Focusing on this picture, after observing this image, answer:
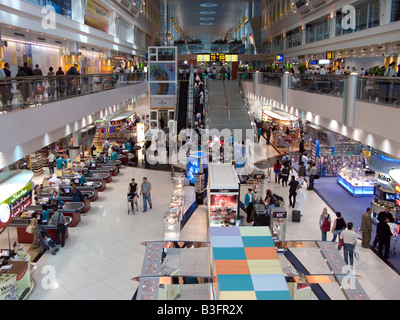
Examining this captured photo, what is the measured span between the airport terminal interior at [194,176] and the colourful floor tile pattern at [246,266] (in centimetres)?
3

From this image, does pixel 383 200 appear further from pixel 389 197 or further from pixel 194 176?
pixel 194 176

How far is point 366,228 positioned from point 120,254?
22.8ft

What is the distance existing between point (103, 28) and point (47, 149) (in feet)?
42.9

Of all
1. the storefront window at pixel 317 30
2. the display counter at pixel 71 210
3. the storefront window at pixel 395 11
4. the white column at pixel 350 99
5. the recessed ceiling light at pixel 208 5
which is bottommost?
the display counter at pixel 71 210

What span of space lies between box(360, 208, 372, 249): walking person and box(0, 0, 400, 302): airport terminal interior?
0.13ft

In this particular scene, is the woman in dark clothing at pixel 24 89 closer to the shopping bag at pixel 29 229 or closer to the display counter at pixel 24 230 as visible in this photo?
the shopping bag at pixel 29 229

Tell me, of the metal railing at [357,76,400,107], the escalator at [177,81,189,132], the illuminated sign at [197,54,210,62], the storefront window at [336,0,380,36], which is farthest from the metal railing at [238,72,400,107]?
the illuminated sign at [197,54,210,62]

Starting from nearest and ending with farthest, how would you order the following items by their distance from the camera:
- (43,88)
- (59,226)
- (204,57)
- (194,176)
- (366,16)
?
(43,88)
(59,226)
(194,176)
(366,16)
(204,57)

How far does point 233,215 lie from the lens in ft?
42.8

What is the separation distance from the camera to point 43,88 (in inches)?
439

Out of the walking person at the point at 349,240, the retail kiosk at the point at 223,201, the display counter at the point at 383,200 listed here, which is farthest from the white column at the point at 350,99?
the retail kiosk at the point at 223,201

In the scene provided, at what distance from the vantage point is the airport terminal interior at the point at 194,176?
6.62 metres

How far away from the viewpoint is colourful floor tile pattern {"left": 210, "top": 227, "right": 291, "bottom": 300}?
516 cm

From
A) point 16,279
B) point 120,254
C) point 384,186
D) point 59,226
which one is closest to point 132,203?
point 59,226
